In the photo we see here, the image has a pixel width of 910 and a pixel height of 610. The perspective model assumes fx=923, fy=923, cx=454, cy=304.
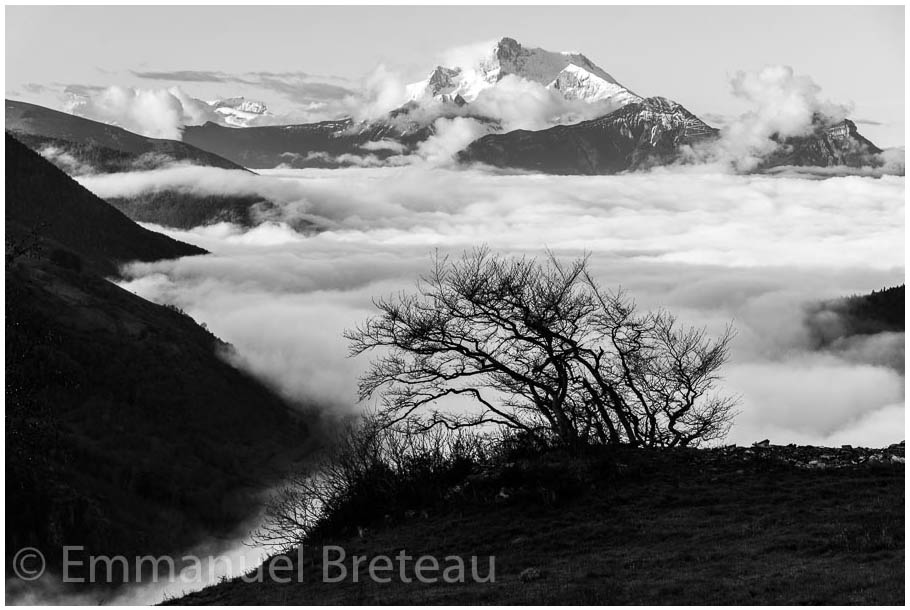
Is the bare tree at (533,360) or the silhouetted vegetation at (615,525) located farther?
the bare tree at (533,360)

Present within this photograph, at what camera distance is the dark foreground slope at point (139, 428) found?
99625mm

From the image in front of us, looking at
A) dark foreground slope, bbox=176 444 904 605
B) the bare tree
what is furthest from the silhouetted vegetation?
the bare tree

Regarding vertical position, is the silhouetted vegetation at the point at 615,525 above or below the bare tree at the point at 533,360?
below

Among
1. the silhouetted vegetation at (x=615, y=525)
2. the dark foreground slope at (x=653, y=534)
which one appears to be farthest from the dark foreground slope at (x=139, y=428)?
the dark foreground slope at (x=653, y=534)

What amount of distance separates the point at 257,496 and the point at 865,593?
12687 cm

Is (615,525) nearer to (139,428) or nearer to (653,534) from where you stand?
(653,534)

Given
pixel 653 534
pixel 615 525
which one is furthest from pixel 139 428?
pixel 653 534

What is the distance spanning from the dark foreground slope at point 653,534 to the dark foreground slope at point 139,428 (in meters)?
70.7

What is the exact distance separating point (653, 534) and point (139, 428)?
433 feet

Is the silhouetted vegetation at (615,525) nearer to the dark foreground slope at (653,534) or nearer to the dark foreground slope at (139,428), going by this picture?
the dark foreground slope at (653,534)

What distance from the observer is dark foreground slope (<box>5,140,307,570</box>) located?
9962cm

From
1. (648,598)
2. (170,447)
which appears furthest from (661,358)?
(170,447)

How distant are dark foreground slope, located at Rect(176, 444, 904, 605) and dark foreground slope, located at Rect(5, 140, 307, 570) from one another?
70705 millimetres

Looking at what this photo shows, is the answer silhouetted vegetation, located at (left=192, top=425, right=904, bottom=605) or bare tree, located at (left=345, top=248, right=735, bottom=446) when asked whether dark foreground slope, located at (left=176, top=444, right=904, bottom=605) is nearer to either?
silhouetted vegetation, located at (left=192, top=425, right=904, bottom=605)
